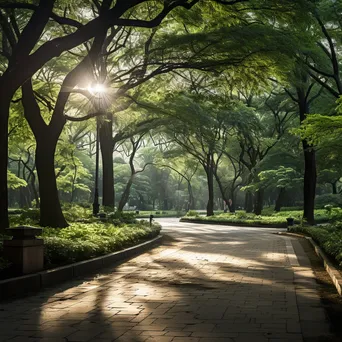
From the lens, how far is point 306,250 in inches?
645

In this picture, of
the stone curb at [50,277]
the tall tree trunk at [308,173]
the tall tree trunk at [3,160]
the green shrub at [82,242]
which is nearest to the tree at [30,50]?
the tall tree trunk at [3,160]

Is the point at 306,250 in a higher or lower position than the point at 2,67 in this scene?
lower

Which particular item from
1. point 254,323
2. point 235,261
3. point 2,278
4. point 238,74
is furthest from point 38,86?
point 254,323

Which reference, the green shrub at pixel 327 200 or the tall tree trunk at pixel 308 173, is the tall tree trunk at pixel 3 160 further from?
the green shrub at pixel 327 200

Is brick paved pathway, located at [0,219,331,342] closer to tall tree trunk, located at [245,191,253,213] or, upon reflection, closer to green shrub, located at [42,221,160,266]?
green shrub, located at [42,221,160,266]

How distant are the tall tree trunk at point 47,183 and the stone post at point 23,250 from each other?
7851 mm

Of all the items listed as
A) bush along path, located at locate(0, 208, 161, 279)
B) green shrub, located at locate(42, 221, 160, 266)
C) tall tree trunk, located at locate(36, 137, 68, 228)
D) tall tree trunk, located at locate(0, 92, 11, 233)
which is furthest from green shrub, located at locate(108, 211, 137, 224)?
tall tree trunk, located at locate(0, 92, 11, 233)

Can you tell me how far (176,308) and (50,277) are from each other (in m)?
2.97

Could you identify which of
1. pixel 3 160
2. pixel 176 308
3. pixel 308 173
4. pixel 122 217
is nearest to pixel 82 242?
pixel 3 160

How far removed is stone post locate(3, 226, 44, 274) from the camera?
340 inches

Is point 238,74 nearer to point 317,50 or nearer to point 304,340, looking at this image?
point 317,50

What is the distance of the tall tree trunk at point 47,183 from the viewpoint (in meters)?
16.8

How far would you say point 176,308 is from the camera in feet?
22.7

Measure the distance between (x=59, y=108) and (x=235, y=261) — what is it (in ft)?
25.5
